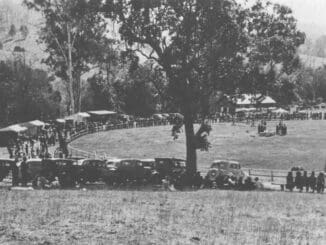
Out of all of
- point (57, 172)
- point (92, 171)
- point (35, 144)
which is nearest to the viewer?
point (57, 172)

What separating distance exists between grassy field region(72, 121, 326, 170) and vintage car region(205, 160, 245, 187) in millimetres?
10331

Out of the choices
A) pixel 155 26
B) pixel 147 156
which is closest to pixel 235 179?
pixel 155 26

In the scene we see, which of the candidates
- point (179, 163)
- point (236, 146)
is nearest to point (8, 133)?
point (236, 146)

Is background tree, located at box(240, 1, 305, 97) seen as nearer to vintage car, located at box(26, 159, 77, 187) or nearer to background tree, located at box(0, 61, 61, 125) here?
vintage car, located at box(26, 159, 77, 187)

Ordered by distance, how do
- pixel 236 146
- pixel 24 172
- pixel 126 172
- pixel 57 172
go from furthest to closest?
pixel 236 146
pixel 126 172
pixel 57 172
pixel 24 172

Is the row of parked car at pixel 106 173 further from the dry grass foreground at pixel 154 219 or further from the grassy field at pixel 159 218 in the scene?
the dry grass foreground at pixel 154 219

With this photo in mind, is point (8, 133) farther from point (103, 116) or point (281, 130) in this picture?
point (103, 116)

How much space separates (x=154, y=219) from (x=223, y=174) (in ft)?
51.8

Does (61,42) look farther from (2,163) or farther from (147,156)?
(2,163)

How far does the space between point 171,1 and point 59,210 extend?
18.2 m

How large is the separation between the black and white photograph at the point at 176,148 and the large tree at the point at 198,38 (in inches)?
2.5

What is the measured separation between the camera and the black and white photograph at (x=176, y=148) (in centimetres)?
1603

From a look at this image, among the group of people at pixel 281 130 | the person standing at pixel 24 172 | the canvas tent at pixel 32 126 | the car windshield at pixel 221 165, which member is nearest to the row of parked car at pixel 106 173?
the person standing at pixel 24 172

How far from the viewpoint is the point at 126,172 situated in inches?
1220
